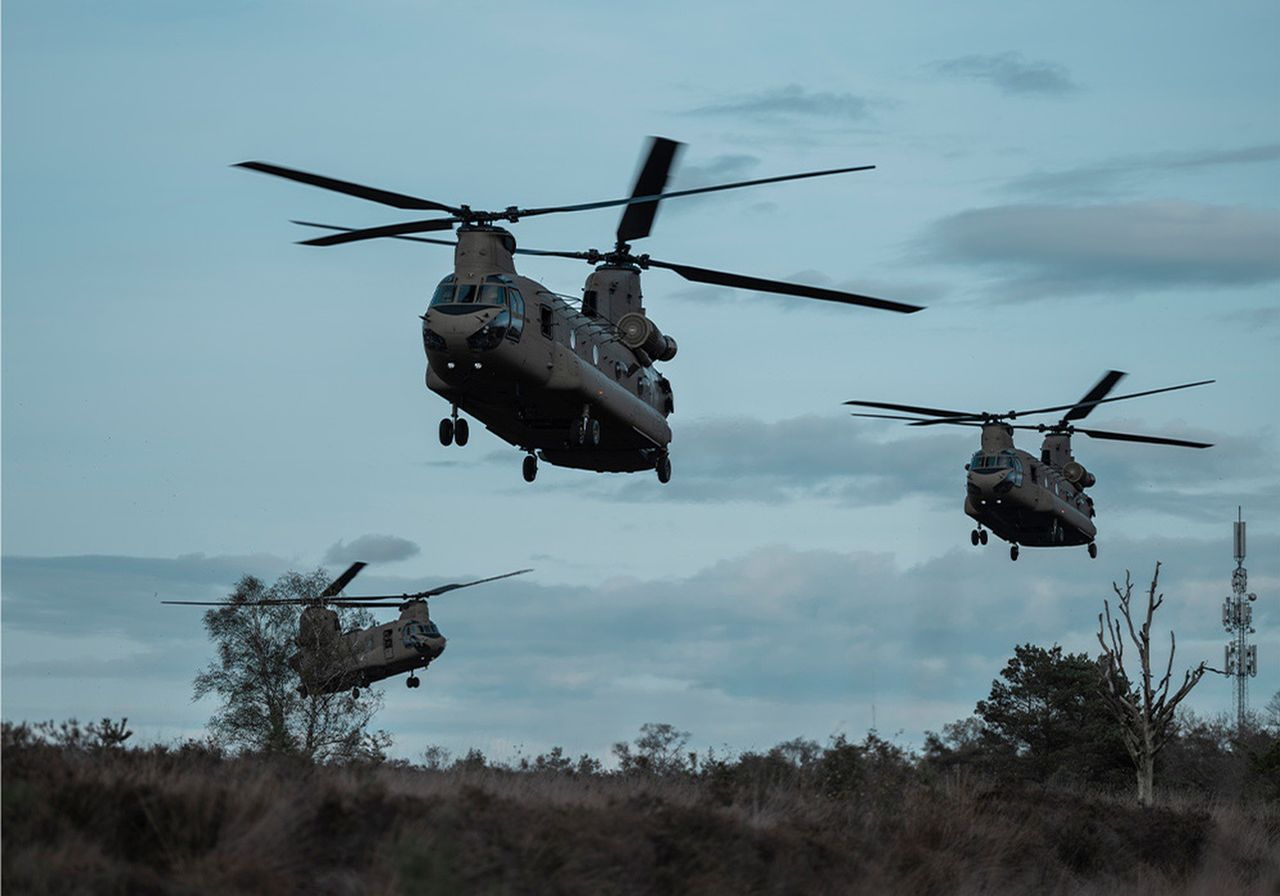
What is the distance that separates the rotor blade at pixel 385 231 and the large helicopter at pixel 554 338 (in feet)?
0.08

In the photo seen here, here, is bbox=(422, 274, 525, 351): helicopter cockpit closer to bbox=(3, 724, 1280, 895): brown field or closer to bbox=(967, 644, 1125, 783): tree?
bbox=(3, 724, 1280, 895): brown field

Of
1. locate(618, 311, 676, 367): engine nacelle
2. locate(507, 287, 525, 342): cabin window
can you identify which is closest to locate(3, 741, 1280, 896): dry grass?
locate(507, 287, 525, 342): cabin window

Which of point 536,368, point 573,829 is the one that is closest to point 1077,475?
point 536,368

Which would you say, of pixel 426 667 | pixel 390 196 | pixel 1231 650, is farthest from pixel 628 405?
pixel 1231 650

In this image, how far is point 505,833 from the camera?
1583cm

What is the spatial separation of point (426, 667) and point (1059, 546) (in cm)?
2063

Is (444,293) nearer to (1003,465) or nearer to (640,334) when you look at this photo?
(640,334)

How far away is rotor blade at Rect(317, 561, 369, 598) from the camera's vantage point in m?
52.9

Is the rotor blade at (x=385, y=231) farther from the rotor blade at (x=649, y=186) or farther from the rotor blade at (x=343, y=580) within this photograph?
the rotor blade at (x=343, y=580)

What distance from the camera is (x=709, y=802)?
2011cm

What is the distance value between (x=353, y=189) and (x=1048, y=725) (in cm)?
3959

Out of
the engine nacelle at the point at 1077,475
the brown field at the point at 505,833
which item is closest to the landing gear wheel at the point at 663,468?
the brown field at the point at 505,833

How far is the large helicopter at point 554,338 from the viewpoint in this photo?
96.2ft

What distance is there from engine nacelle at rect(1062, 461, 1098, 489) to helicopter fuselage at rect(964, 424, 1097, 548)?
12cm
